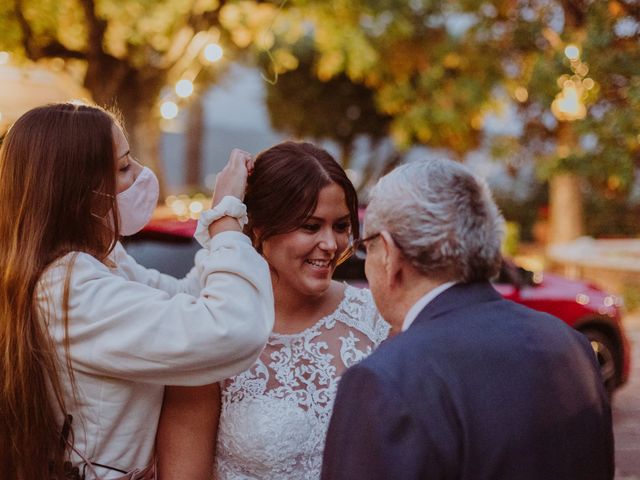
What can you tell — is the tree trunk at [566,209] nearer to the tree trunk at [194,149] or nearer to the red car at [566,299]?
the red car at [566,299]

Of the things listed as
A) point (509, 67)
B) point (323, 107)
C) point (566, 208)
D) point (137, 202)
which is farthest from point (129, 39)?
point (323, 107)

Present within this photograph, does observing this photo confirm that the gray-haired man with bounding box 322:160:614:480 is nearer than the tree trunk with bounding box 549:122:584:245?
Yes

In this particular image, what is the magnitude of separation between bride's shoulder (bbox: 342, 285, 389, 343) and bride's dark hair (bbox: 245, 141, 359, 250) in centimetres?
29

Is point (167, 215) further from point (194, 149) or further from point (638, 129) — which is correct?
point (194, 149)

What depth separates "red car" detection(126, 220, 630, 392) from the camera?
5379 mm

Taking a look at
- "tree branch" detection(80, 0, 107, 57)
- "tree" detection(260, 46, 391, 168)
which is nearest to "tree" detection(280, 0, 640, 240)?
"tree branch" detection(80, 0, 107, 57)

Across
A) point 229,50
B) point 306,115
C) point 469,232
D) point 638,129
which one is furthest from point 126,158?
point 306,115

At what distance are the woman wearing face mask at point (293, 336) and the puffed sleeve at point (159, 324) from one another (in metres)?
0.42

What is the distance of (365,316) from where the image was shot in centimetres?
264

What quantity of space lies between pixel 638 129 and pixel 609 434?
21.6 feet

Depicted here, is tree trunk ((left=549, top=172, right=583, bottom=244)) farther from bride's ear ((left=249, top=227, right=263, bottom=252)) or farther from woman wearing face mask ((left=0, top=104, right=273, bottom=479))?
woman wearing face mask ((left=0, top=104, right=273, bottom=479))

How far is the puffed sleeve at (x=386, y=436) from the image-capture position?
146 cm

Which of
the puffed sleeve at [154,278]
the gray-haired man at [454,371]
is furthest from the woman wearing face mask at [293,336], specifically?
the gray-haired man at [454,371]

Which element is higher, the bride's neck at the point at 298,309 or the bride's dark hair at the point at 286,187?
the bride's dark hair at the point at 286,187
